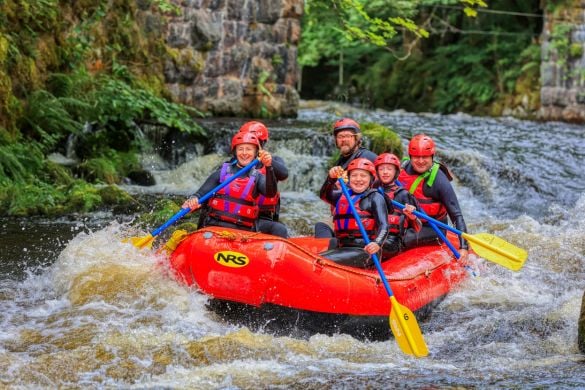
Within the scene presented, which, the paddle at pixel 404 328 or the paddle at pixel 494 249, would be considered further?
the paddle at pixel 494 249

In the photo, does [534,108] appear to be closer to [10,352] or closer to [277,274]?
[277,274]

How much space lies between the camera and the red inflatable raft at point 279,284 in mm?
5746

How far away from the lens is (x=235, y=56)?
16.5 metres

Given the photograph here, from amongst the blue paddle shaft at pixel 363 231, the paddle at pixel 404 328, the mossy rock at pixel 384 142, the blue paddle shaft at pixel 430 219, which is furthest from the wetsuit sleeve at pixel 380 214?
the mossy rock at pixel 384 142

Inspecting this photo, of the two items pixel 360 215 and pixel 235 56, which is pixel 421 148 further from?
pixel 235 56

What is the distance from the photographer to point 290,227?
9.45 metres

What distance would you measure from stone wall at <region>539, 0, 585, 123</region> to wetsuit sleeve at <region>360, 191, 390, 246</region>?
45.9 ft

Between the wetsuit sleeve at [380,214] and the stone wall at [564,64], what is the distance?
13983mm

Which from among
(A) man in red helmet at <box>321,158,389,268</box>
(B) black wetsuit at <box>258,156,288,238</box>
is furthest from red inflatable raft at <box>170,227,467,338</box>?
(B) black wetsuit at <box>258,156,288,238</box>

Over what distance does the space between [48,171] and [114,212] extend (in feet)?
4.44

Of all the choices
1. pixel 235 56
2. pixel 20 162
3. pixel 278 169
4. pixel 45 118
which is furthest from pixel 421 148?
pixel 235 56

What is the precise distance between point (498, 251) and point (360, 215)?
4.00ft

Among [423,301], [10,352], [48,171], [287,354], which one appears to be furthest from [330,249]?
[48,171]

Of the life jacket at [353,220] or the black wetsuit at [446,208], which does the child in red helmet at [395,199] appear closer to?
the black wetsuit at [446,208]
